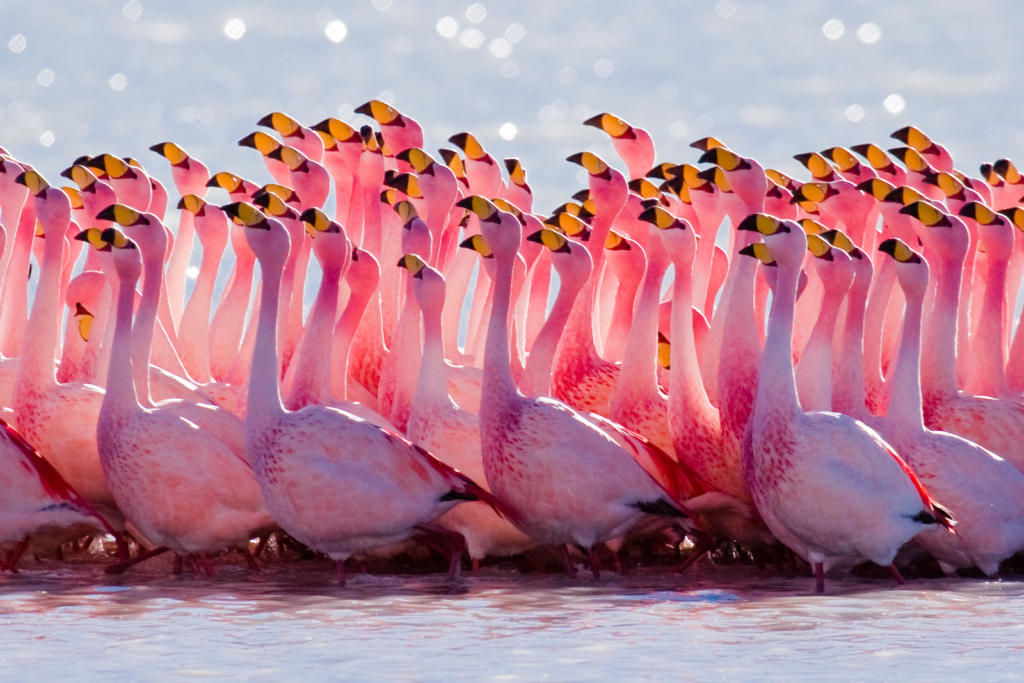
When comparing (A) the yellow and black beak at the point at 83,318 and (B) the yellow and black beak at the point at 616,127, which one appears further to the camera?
(B) the yellow and black beak at the point at 616,127

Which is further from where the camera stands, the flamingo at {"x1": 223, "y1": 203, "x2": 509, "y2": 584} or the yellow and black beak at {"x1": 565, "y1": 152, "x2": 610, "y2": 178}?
the yellow and black beak at {"x1": 565, "y1": 152, "x2": 610, "y2": 178}

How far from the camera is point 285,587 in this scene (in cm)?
960

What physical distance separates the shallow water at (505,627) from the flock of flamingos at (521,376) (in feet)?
0.86

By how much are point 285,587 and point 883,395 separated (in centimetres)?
337

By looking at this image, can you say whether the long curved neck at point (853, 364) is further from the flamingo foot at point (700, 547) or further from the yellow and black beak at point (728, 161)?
the yellow and black beak at point (728, 161)

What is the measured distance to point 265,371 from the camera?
9.59m

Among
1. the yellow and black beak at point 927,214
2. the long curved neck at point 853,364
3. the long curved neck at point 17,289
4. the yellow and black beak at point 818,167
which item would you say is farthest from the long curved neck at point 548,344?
the long curved neck at point 17,289

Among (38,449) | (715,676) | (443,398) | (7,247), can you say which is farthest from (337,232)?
(715,676)

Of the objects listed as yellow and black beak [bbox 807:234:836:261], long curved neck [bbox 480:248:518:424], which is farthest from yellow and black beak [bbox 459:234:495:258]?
yellow and black beak [bbox 807:234:836:261]

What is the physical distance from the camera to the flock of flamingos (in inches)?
370

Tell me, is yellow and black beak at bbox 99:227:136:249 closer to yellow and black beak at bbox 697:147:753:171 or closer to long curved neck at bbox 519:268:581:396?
long curved neck at bbox 519:268:581:396

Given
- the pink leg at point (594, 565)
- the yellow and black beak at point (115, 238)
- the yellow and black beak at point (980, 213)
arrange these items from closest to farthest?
the pink leg at point (594, 565) < the yellow and black beak at point (115, 238) < the yellow and black beak at point (980, 213)

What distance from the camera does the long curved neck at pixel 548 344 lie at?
10570 mm

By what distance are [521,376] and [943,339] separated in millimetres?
2242
